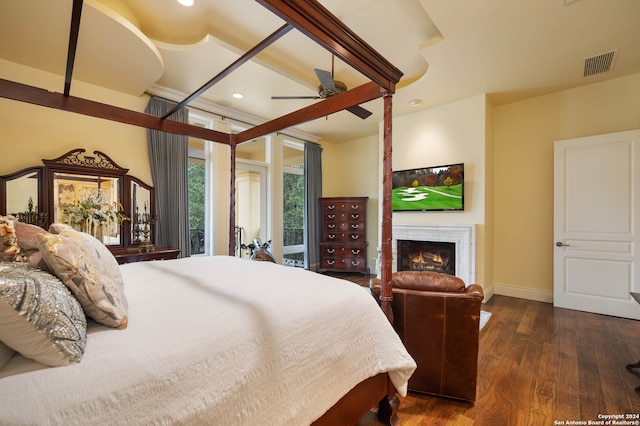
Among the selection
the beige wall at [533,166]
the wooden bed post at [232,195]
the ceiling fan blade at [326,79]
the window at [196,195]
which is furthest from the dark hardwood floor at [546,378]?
the window at [196,195]

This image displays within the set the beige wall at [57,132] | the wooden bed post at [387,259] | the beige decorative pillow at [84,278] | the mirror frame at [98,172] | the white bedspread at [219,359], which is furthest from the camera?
the mirror frame at [98,172]

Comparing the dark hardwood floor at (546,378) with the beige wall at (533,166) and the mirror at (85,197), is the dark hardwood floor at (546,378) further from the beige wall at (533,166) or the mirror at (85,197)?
the mirror at (85,197)

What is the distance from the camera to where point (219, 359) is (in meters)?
0.85

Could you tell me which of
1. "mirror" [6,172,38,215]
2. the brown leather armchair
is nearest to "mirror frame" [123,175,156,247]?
"mirror" [6,172,38,215]

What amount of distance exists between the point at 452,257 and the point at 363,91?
131 inches

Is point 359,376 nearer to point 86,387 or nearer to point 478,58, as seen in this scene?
point 86,387

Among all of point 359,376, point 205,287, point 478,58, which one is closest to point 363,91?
point 205,287

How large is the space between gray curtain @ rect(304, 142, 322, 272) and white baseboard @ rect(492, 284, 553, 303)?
3024 mm

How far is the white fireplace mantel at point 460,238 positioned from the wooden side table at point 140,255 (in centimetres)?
338

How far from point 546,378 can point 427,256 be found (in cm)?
242

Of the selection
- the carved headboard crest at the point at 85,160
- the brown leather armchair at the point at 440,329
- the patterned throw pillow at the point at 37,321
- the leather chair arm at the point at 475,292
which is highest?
the carved headboard crest at the point at 85,160

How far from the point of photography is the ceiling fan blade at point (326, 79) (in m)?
2.47

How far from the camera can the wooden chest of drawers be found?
5410 mm

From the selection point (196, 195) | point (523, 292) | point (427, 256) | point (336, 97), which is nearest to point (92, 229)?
point (196, 195)
